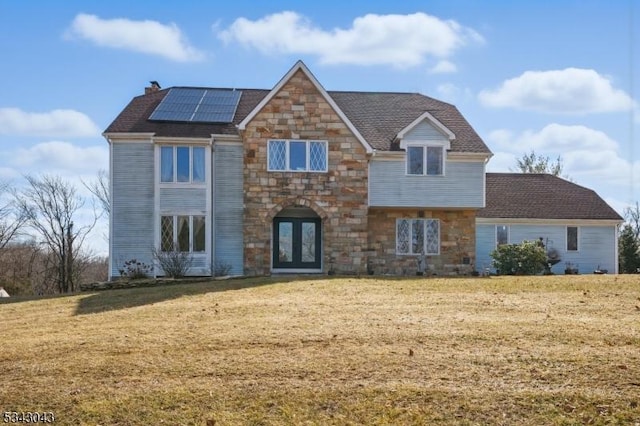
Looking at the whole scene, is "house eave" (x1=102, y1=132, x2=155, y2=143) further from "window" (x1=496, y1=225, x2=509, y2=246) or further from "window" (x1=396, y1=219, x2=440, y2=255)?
"window" (x1=496, y1=225, x2=509, y2=246)

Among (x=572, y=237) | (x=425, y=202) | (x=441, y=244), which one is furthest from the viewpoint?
(x=572, y=237)

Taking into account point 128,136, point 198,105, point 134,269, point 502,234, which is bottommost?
point 134,269

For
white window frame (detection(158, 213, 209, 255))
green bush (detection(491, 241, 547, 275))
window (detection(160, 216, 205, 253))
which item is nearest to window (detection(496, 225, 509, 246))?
green bush (detection(491, 241, 547, 275))

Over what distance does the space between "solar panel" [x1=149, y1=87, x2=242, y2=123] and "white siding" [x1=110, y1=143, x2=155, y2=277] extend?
5.76ft

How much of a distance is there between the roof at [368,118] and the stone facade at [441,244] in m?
2.71

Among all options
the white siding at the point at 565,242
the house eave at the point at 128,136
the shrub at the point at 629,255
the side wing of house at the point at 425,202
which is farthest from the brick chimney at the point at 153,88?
the shrub at the point at 629,255

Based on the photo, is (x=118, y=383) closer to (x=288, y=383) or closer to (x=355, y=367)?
(x=288, y=383)

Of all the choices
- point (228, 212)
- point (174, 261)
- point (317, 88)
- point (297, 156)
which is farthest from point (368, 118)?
point (174, 261)

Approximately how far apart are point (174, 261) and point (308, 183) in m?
5.72

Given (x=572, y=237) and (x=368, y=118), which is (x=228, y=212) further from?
(x=572, y=237)

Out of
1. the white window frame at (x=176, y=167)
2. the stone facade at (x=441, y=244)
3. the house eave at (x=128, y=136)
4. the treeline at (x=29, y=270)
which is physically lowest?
the treeline at (x=29, y=270)

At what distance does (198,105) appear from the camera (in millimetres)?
28672

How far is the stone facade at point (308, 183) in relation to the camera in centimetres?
2597

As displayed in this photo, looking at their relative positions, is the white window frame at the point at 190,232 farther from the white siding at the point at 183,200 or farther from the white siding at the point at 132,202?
the white siding at the point at 132,202
